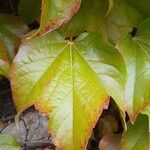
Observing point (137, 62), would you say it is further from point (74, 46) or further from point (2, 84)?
point (2, 84)

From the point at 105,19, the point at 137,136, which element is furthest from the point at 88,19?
the point at 137,136

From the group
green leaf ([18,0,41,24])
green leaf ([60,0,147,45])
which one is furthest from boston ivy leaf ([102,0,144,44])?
green leaf ([18,0,41,24])

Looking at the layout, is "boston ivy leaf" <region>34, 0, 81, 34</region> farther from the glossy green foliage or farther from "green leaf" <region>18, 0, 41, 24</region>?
"green leaf" <region>18, 0, 41, 24</region>

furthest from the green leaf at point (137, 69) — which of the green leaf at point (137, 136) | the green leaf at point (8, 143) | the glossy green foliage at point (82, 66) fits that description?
the green leaf at point (8, 143)

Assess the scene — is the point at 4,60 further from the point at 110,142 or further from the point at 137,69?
the point at 110,142

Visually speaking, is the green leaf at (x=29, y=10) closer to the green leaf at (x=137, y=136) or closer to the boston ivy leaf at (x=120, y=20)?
the boston ivy leaf at (x=120, y=20)
